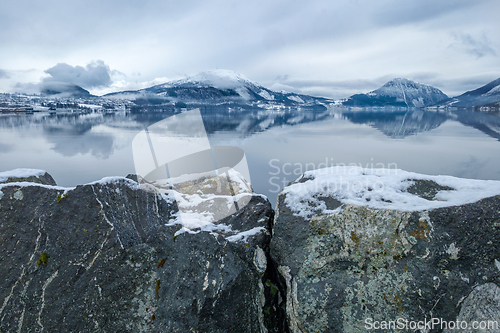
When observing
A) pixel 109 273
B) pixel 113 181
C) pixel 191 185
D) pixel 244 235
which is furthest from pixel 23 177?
pixel 244 235

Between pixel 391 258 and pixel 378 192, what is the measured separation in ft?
3.58

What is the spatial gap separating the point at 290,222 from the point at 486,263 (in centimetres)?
259

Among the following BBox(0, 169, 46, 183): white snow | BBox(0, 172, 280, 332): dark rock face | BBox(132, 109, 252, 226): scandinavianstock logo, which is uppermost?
BBox(0, 169, 46, 183): white snow

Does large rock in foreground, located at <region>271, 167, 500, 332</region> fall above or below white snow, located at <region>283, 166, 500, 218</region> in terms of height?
below

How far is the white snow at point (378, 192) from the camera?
393 centimetres

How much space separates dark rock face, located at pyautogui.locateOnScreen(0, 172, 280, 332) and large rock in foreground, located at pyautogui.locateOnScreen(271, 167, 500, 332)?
2.39 ft

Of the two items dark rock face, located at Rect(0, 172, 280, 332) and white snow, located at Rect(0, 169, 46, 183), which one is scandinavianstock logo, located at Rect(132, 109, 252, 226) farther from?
white snow, located at Rect(0, 169, 46, 183)

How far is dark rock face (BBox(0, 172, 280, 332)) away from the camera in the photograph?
3922mm

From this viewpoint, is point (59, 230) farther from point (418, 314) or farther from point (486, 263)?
point (486, 263)

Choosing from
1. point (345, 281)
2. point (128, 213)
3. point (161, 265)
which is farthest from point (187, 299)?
point (345, 281)

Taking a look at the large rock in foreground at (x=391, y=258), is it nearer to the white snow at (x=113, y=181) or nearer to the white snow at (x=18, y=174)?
the white snow at (x=113, y=181)

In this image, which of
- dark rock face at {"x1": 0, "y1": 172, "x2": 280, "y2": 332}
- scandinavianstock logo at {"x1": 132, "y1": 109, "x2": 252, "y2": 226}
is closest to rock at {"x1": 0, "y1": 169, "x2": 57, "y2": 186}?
dark rock face at {"x1": 0, "y1": 172, "x2": 280, "y2": 332}

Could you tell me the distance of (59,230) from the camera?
4141mm

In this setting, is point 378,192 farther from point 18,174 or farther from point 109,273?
point 18,174
